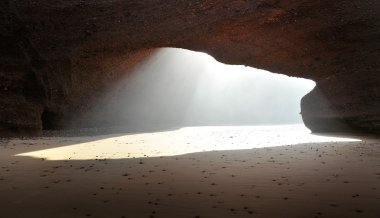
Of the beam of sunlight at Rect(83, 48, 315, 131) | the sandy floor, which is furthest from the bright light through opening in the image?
the sandy floor

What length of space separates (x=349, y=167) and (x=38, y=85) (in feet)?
33.4

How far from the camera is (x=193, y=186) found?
4172mm

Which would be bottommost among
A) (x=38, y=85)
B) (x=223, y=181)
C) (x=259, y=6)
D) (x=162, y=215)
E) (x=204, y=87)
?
(x=162, y=215)

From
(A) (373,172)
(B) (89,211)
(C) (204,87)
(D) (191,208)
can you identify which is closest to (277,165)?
(A) (373,172)

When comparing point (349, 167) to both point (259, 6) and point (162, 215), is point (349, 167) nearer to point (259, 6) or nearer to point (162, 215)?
point (162, 215)

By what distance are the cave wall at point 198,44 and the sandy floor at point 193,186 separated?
197 inches

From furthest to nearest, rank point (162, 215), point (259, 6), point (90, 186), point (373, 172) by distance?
point (259, 6) → point (373, 172) → point (90, 186) → point (162, 215)

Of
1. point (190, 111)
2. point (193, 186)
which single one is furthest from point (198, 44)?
point (190, 111)

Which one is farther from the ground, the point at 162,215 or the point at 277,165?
the point at 277,165

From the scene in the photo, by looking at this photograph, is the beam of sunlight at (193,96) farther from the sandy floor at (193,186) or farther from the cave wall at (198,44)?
the sandy floor at (193,186)

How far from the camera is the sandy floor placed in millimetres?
3230

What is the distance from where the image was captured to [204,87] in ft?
103

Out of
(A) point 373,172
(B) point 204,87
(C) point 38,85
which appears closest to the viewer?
(A) point 373,172

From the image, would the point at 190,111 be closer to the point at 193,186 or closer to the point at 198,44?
the point at 198,44
